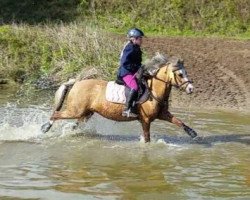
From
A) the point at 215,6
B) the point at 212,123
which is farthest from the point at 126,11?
the point at 212,123

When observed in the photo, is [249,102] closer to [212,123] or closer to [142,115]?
[212,123]

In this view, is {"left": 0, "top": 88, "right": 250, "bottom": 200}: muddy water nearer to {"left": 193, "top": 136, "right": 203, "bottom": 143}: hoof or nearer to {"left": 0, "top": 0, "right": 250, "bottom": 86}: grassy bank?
{"left": 193, "top": 136, "right": 203, "bottom": 143}: hoof

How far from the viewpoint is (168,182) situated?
812 cm

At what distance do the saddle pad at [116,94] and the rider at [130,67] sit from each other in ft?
0.54

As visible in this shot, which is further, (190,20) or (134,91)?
(190,20)

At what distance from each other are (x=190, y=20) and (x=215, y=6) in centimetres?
191

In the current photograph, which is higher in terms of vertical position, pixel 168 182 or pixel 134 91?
pixel 134 91

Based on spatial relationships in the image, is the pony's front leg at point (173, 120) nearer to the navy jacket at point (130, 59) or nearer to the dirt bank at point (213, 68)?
the navy jacket at point (130, 59)

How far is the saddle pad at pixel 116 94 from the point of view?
10.6m

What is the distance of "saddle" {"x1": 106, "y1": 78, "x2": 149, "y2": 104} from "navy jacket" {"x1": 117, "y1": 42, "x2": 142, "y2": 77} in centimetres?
24

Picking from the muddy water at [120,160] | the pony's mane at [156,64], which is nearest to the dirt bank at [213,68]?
the muddy water at [120,160]

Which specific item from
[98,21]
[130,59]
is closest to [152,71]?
[130,59]

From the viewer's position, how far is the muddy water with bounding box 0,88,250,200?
7.59m

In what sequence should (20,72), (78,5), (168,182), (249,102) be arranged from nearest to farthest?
(168,182) → (249,102) → (20,72) → (78,5)
